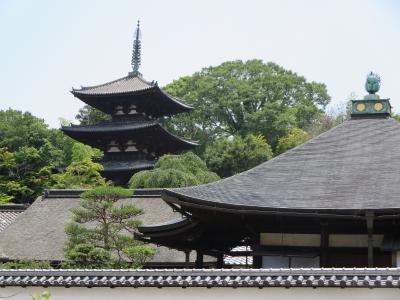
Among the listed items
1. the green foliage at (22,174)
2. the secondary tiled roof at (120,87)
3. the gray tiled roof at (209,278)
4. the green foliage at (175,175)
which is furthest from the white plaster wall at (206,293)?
the green foliage at (22,174)

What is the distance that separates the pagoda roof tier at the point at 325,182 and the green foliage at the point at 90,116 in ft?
134

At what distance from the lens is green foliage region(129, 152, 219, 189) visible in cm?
3164

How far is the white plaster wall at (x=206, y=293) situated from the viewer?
33.1 ft

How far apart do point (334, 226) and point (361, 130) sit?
3.65 m

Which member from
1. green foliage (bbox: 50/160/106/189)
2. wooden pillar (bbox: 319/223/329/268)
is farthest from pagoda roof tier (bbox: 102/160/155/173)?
wooden pillar (bbox: 319/223/329/268)

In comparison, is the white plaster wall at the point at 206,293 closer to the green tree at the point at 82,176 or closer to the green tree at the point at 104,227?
the green tree at the point at 104,227

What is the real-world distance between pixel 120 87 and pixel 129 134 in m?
3.16

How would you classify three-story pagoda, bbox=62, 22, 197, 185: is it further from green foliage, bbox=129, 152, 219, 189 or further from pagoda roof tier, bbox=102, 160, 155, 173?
green foliage, bbox=129, 152, 219, 189

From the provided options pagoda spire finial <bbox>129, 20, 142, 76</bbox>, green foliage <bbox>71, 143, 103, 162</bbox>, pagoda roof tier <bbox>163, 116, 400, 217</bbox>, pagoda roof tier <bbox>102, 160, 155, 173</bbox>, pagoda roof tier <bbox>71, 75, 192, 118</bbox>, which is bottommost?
pagoda roof tier <bbox>163, 116, 400, 217</bbox>

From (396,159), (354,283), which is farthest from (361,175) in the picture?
(354,283)

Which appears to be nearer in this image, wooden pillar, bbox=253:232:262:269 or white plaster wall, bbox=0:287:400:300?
white plaster wall, bbox=0:287:400:300

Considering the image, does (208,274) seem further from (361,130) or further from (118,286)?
(361,130)

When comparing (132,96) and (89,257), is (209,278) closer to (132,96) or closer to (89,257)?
(89,257)

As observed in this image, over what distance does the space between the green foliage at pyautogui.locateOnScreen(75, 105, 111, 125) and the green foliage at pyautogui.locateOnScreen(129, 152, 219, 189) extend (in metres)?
21.2
